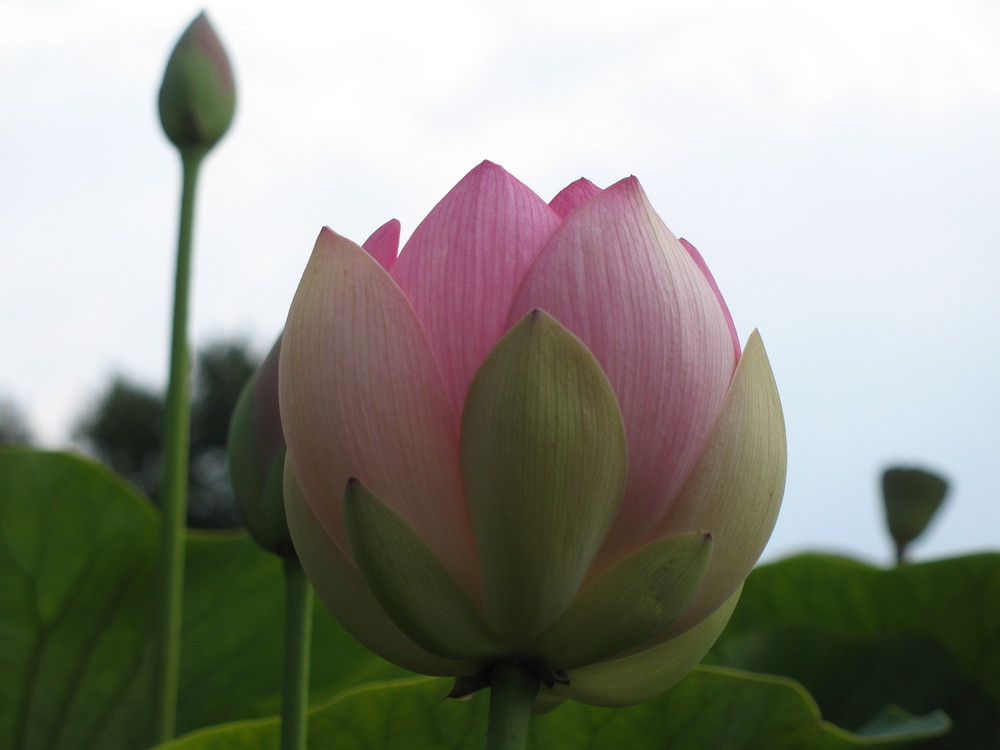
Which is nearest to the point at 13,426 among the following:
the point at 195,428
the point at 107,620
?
the point at 195,428

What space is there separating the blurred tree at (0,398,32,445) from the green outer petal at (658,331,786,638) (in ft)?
38.3

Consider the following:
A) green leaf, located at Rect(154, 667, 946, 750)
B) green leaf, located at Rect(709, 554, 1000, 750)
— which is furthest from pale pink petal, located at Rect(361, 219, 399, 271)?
green leaf, located at Rect(709, 554, 1000, 750)

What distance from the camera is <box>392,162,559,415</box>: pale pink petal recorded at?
0.81ft

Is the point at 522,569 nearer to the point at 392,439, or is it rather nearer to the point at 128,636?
the point at 392,439

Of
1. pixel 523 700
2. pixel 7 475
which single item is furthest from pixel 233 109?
pixel 523 700

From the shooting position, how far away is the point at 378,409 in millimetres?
238

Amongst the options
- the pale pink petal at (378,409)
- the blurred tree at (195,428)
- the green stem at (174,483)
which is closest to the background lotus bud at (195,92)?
the green stem at (174,483)

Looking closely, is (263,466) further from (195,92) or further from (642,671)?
(195,92)

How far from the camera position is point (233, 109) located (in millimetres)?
593

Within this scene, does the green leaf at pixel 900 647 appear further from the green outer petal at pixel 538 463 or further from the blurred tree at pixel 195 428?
the blurred tree at pixel 195 428

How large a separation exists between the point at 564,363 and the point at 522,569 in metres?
0.05

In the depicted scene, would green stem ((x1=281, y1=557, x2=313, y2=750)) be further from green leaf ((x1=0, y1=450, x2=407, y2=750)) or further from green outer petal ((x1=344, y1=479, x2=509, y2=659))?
green leaf ((x1=0, y1=450, x2=407, y2=750))

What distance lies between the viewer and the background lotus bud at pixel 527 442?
9.1 inches

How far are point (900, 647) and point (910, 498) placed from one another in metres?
0.11
